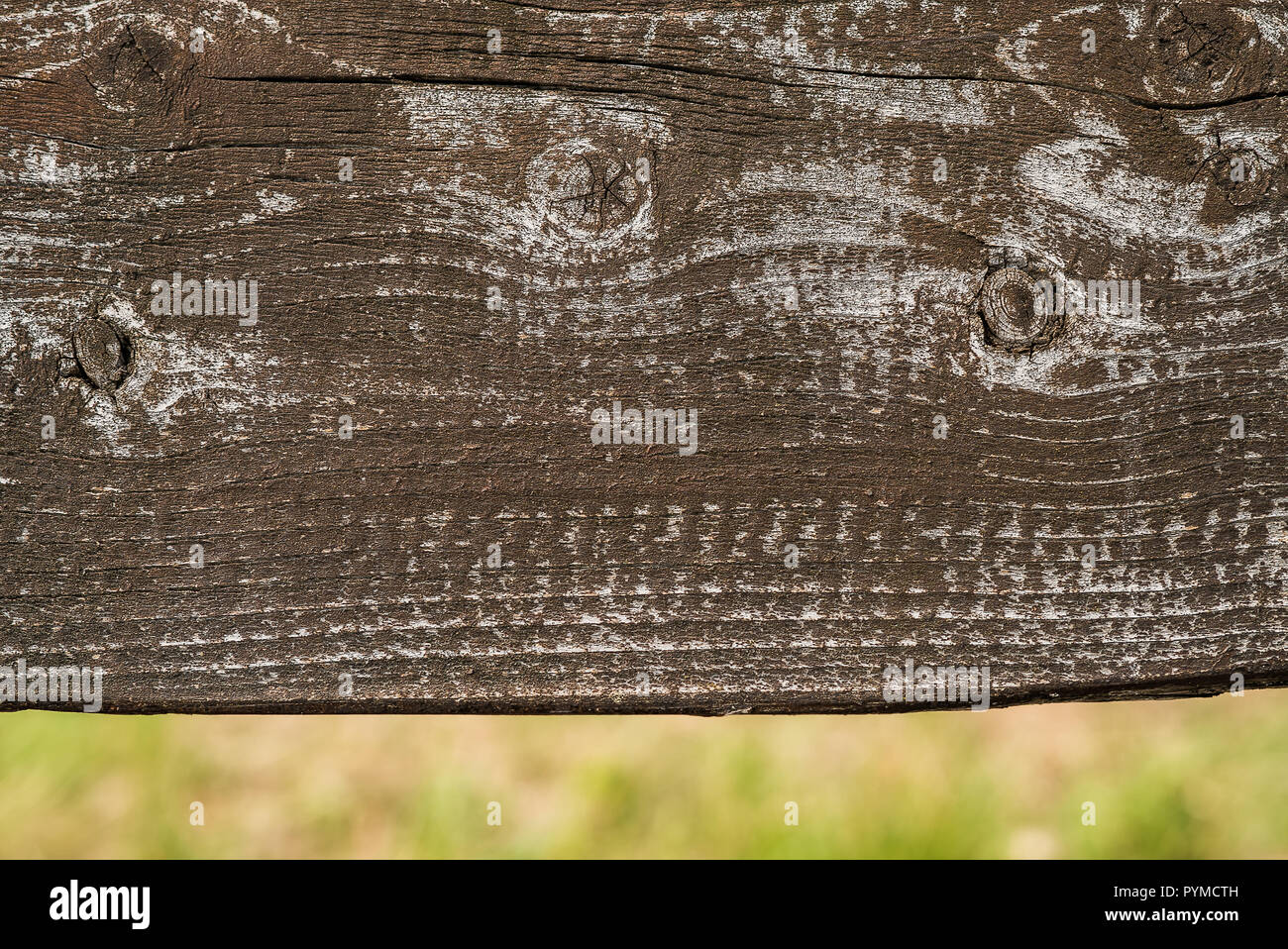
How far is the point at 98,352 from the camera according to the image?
110 centimetres

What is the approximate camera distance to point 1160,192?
3.68ft

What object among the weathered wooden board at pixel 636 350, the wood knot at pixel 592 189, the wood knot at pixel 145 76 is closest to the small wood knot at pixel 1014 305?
the weathered wooden board at pixel 636 350

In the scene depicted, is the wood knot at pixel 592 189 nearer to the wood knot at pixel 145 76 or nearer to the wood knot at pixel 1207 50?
the wood knot at pixel 145 76

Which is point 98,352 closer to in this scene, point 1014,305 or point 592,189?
point 592,189

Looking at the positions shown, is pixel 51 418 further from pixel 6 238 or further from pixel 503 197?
pixel 503 197

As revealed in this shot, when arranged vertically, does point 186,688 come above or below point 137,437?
below

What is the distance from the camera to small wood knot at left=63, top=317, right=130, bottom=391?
110 cm

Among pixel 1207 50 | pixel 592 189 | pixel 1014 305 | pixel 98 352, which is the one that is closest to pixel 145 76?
pixel 98 352

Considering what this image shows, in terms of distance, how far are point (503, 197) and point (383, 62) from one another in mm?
185

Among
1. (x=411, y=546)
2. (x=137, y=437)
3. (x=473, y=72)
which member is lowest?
(x=411, y=546)

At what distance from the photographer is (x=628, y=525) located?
112cm

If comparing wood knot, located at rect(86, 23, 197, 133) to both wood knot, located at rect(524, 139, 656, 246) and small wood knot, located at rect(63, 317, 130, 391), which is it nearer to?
small wood knot, located at rect(63, 317, 130, 391)

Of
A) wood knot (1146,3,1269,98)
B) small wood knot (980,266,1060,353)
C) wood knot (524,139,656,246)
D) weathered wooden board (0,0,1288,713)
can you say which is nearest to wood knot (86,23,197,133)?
weathered wooden board (0,0,1288,713)

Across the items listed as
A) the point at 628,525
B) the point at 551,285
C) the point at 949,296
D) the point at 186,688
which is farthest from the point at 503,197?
the point at 186,688
